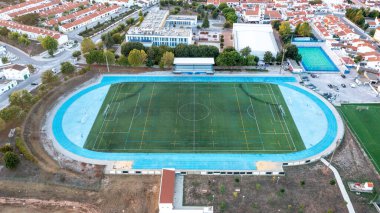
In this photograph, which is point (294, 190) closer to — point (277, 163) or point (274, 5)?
point (277, 163)

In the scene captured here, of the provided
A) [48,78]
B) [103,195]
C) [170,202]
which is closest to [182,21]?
[48,78]

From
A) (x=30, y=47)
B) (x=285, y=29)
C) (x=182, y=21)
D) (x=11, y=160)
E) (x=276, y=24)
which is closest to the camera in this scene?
(x=11, y=160)

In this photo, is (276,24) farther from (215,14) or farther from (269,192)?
(269,192)

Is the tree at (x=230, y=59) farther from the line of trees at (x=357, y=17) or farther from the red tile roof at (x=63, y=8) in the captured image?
the red tile roof at (x=63, y=8)

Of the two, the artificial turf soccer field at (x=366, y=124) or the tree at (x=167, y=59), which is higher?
the tree at (x=167, y=59)

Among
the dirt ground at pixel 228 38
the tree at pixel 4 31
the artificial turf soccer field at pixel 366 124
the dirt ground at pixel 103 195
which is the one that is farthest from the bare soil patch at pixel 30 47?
the artificial turf soccer field at pixel 366 124

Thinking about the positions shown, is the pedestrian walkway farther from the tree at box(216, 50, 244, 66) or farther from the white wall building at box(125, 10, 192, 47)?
the white wall building at box(125, 10, 192, 47)

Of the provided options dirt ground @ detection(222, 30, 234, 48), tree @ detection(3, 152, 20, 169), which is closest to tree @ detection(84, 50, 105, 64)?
tree @ detection(3, 152, 20, 169)
